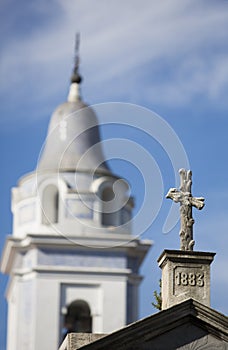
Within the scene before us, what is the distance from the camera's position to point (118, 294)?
150 ft

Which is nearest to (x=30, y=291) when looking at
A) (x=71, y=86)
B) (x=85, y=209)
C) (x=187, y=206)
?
(x=85, y=209)

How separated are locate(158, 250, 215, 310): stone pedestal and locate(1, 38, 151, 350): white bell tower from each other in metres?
25.9

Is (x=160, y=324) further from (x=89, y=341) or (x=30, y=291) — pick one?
(x=30, y=291)

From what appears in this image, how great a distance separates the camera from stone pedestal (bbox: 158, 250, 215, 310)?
18.2m

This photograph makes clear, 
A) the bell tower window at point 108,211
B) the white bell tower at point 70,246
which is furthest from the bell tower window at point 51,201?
the bell tower window at point 108,211

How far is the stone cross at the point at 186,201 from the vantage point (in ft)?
62.2

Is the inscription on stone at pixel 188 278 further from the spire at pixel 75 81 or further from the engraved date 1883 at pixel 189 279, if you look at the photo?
the spire at pixel 75 81

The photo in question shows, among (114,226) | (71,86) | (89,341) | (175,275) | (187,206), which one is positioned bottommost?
(89,341)

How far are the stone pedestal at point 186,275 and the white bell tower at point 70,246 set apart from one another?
85.0ft

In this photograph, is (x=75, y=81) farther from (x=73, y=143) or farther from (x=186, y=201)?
(x=186, y=201)

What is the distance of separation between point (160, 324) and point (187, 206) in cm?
244

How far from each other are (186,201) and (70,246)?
27065 millimetres

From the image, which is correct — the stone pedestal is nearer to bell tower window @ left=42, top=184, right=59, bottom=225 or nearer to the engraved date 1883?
the engraved date 1883

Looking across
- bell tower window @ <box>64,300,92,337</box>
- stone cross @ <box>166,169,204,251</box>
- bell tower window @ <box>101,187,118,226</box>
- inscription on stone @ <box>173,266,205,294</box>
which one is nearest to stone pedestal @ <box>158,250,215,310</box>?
inscription on stone @ <box>173,266,205,294</box>
